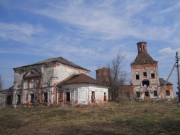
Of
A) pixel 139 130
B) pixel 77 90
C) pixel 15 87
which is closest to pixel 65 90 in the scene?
pixel 77 90

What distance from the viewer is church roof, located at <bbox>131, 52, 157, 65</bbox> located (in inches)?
1709

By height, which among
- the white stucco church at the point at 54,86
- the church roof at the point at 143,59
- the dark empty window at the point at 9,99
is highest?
the church roof at the point at 143,59

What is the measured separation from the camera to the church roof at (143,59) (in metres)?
43.4

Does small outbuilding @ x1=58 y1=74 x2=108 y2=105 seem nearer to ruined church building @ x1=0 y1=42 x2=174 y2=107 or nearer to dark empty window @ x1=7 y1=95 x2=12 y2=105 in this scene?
ruined church building @ x1=0 y1=42 x2=174 y2=107

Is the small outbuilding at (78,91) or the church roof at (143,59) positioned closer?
the small outbuilding at (78,91)

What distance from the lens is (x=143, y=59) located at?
43938 mm

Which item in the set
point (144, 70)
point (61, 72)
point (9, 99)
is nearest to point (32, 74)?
point (61, 72)

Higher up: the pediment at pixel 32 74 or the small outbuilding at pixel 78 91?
the pediment at pixel 32 74

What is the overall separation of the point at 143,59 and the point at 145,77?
336 cm

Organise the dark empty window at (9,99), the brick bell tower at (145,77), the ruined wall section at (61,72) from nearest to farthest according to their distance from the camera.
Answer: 1. the ruined wall section at (61,72)
2. the dark empty window at (9,99)
3. the brick bell tower at (145,77)

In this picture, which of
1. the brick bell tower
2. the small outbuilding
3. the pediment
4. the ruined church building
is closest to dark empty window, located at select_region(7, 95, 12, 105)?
the ruined church building

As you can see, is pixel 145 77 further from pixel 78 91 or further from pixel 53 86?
pixel 53 86

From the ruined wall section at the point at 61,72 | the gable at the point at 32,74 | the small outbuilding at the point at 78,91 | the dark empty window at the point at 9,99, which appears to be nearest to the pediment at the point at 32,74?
the gable at the point at 32,74

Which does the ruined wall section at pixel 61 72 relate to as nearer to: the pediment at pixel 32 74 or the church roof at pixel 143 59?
the pediment at pixel 32 74
